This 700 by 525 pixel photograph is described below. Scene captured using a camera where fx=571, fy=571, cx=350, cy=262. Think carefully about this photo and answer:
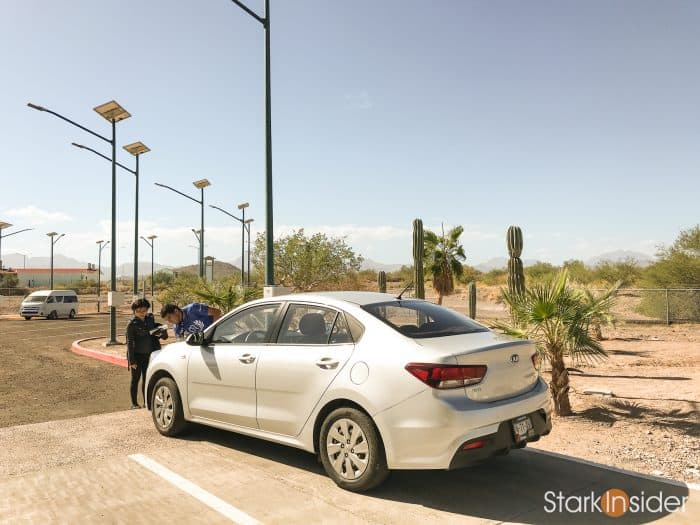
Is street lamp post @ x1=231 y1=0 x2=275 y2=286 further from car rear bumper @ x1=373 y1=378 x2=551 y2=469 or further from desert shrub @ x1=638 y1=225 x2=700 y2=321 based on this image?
desert shrub @ x1=638 y1=225 x2=700 y2=321

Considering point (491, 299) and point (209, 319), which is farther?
point (491, 299)

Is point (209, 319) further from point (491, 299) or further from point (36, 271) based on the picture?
point (36, 271)

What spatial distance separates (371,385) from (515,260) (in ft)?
32.2

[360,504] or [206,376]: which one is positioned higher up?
[206,376]

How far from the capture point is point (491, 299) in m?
47.5

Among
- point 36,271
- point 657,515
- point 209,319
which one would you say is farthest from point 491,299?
point 36,271

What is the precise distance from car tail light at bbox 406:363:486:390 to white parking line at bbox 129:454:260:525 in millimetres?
1583

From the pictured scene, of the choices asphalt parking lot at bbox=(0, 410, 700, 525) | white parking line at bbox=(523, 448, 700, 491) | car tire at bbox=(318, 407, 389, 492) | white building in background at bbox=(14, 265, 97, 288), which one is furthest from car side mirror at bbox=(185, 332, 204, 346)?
white building in background at bbox=(14, 265, 97, 288)

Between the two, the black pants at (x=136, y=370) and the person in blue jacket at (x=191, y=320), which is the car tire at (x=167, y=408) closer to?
the person in blue jacket at (x=191, y=320)

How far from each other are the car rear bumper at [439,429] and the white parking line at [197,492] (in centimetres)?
116

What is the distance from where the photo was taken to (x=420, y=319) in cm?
514

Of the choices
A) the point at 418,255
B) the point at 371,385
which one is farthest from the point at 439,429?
the point at 418,255

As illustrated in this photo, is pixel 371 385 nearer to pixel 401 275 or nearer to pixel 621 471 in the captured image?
pixel 621 471

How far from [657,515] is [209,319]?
20.3 ft
